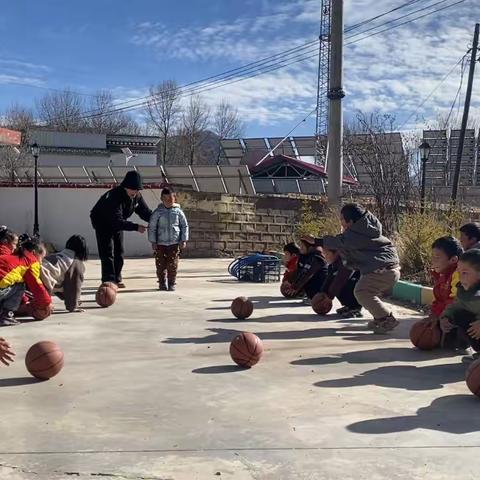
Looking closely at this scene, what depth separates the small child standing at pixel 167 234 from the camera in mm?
11250

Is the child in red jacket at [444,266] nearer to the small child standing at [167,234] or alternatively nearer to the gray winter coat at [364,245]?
the gray winter coat at [364,245]

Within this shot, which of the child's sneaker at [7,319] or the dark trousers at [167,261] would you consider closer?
the child's sneaker at [7,319]

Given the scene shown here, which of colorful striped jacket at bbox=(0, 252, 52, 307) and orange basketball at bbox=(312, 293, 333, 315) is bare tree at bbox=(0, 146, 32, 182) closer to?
colorful striped jacket at bbox=(0, 252, 52, 307)

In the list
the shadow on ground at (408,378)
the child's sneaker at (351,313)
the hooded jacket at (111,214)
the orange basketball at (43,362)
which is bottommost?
the child's sneaker at (351,313)

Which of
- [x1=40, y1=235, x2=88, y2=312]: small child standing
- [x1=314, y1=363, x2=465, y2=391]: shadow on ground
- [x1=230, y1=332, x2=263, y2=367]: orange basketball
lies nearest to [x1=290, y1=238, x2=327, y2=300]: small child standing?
[x1=40, y1=235, x2=88, y2=312]: small child standing

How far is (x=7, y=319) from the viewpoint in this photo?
792cm

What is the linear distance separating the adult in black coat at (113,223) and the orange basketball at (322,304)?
3.41m

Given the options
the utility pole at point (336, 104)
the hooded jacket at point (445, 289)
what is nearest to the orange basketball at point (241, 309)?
the hooded jacket at point (445, 289)

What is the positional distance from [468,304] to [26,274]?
496 cm

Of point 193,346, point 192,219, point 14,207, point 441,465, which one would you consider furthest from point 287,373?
point 14,207

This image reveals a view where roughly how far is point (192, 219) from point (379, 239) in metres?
13.8

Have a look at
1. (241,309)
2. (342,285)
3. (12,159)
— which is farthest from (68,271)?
(12,159)

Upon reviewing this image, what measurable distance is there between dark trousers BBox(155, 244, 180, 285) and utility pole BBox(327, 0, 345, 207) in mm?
5222

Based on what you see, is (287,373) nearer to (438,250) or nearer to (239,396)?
(239,396)
